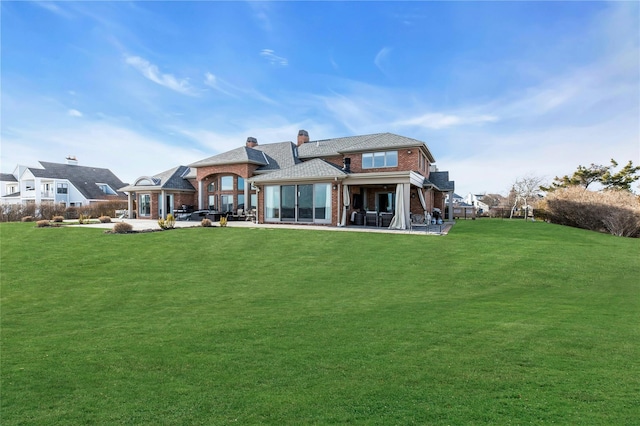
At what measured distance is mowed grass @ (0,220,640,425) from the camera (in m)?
3.31

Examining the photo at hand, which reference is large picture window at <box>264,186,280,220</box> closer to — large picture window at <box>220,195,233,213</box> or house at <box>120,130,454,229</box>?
house at <box>120,130,454,229</box>

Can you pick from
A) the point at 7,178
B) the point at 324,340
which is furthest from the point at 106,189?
the point at 324,340

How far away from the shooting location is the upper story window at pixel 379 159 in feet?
75.4

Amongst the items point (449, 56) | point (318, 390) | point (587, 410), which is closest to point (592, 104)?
point (449, 56)

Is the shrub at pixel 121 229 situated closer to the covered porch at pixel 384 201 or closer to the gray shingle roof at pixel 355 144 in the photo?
the covered porch at pixel 384 201

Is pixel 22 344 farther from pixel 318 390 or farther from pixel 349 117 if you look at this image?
pixel 349 117

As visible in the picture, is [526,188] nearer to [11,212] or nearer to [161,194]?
[161,194]

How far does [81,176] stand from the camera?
49.1 meters

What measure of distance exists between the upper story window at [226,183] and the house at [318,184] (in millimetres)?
95

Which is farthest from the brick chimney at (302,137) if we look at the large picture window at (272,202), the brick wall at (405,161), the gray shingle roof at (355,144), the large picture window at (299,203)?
the large picture window at (299,203)

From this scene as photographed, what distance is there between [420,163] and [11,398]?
23791 mm

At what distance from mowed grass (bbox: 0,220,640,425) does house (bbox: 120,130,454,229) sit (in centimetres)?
892

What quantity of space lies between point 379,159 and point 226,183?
583 inches

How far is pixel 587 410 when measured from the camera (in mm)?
3133
